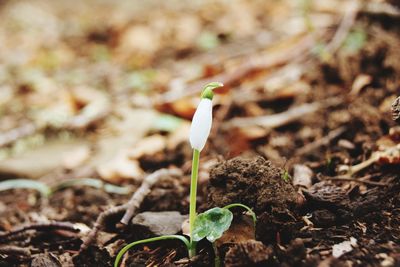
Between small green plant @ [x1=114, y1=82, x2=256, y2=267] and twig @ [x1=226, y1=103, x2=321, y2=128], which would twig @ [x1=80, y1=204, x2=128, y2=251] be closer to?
small green plant @ [x1=114, y1=82, x2=256, y2=267]

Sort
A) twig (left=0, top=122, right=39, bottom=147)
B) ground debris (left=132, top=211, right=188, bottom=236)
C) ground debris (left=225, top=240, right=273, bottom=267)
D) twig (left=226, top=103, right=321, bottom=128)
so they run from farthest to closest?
twig (left=0, top=122, right=39, bottom=147) → twig (left=226, top=103, right=321, bottom=128) → ground debris (left=132, top=211, right=188, bottom=236) → ground debris (left=225, top=240, right=273, bottom=267)

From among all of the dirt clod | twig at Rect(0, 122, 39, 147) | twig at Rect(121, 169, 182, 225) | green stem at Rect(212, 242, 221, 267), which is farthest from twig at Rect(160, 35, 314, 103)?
green stem at Rect(212, 242, 221, 267)

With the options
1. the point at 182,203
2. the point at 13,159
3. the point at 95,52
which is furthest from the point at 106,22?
the point at 182,203

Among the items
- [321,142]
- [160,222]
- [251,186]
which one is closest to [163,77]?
[321,142]

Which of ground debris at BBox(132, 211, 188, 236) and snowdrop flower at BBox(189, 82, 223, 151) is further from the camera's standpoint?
ground debris at BBox(132, 211, 188, 236)

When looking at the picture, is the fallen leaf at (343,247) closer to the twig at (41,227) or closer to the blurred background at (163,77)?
the blurred background at (163,77)

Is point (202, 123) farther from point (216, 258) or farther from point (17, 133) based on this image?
point (17, 133)
